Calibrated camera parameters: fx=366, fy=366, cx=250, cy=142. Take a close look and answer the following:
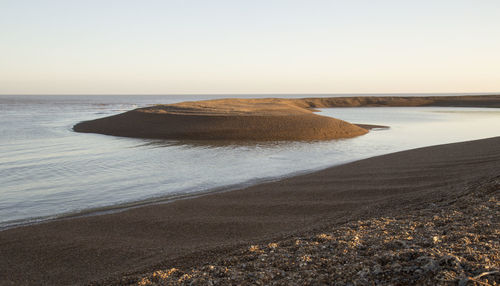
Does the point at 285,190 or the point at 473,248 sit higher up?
the point at 473,248

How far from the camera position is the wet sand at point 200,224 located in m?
5.12

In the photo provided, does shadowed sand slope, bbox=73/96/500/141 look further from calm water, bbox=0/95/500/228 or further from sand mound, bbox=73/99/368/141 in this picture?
calm water, bbox=0/95/500/228

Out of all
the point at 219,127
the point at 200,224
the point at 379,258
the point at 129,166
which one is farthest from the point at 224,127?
the point at 379,258

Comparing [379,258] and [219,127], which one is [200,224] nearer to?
[379,258]

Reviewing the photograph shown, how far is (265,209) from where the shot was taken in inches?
297

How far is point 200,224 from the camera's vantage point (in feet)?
22.0

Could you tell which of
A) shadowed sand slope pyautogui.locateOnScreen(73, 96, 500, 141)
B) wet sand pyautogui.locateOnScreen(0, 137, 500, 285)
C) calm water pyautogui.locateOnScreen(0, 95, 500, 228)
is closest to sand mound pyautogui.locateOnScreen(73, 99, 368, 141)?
shadowed sand slope pyautogui.locateOnScreen(73, 96, 500, 141)

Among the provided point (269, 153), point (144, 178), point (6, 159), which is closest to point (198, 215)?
point (144, 178)

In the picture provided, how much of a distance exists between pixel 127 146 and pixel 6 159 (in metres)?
5.03

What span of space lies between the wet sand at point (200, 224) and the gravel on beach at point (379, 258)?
85 cm

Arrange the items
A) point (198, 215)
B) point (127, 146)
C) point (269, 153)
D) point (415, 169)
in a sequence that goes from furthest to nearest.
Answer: point (127, 146)
point (269, 153)
point (415, 169)
point (198, 215)

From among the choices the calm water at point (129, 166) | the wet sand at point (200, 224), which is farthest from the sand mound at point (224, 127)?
the wet sand at point (200, 224)

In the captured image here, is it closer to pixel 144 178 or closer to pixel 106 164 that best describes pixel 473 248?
pixel 144 178

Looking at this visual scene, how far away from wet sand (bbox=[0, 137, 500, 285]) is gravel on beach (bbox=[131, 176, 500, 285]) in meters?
0.85
